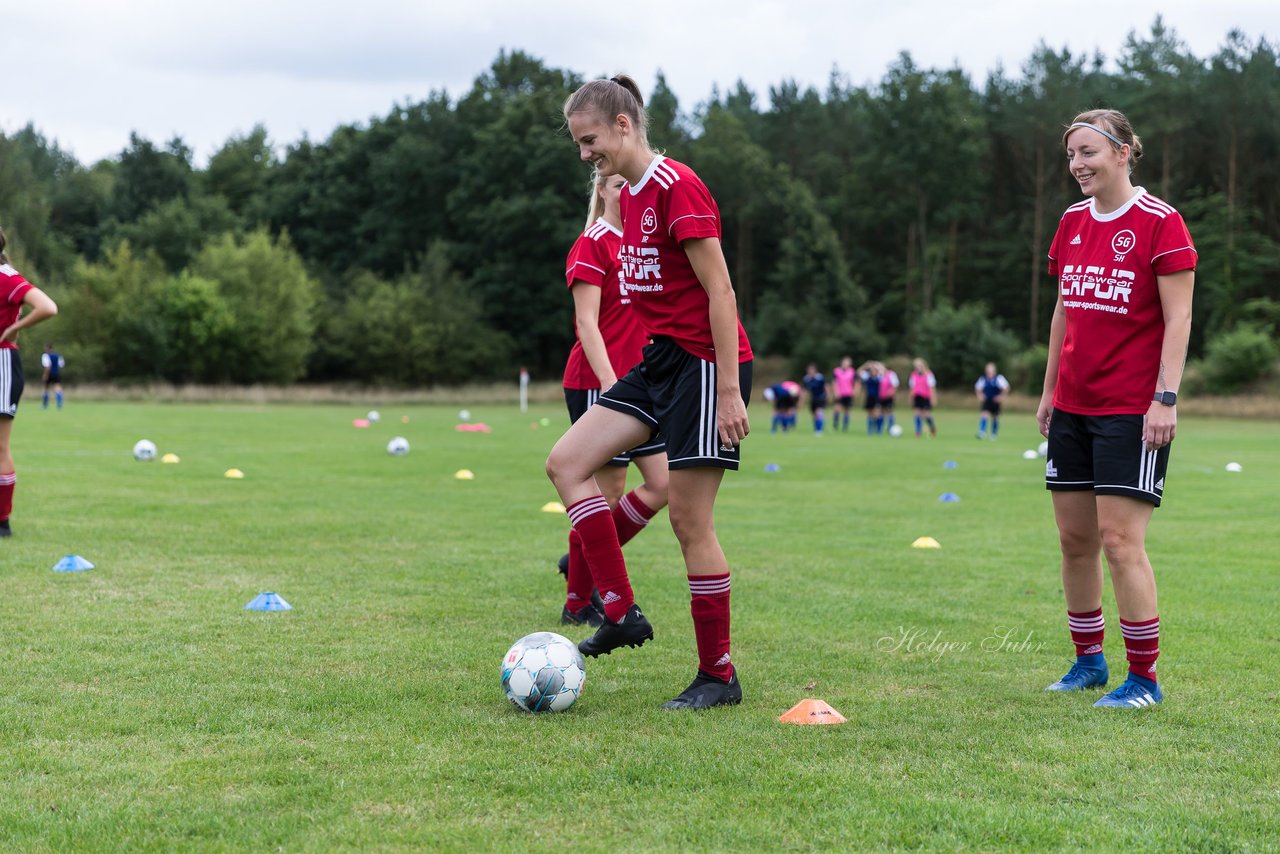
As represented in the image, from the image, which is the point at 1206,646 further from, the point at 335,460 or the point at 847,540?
the point at 335,460

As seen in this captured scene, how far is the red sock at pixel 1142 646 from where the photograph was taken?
17.0 feet

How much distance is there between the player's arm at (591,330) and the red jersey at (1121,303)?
2.08 metres

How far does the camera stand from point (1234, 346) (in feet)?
164

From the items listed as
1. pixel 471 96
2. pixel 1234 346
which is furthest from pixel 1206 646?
pixel 471 96

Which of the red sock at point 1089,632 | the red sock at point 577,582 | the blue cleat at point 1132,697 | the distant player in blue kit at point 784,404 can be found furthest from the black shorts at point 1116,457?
the distant player in blue kit at point 784,404

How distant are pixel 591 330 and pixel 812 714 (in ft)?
7.52

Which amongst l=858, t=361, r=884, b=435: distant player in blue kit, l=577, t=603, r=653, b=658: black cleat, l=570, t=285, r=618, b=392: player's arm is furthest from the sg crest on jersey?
l=858, t=361, r=884, b=435: distant player in blue kit

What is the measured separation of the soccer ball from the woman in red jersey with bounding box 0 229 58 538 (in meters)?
5.63

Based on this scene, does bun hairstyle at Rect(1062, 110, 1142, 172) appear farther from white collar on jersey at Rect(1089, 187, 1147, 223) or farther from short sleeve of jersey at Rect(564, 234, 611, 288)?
short sleeve of jersey at Rect(564, 234, 611, 288)

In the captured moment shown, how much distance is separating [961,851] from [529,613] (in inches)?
162

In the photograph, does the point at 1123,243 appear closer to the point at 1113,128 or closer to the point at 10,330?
the point at 1113,128

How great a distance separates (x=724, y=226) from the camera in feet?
251

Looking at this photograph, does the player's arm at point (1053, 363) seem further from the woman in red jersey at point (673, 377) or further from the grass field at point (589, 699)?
the woman in red jersey at point (673, 377)

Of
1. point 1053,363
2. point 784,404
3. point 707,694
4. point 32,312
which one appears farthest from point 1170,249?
point 784,404
